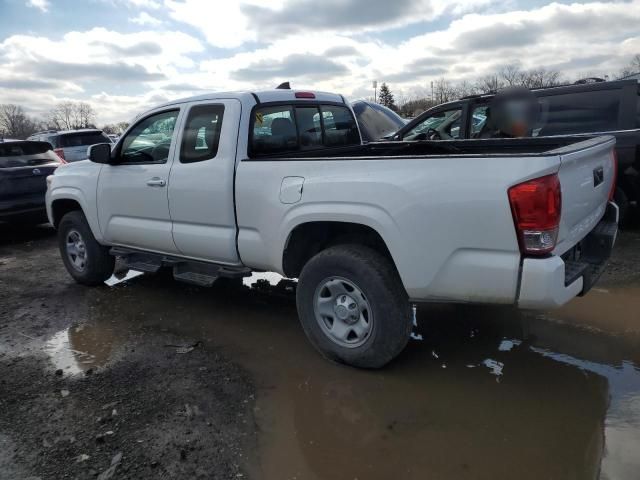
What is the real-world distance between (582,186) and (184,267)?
324 cm

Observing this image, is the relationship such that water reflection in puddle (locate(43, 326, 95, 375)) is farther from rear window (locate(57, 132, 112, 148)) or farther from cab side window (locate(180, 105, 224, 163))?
rear window (locate(57, 132, 112, 148))

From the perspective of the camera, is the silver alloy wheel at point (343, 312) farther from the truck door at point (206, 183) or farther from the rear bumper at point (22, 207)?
the rear bumper at point (22, 207)

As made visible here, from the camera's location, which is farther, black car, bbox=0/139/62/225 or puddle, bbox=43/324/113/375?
black car, bbox=0/139/62/225

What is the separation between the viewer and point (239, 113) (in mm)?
4000

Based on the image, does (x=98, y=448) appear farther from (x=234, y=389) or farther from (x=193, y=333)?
(x=193, y=333)

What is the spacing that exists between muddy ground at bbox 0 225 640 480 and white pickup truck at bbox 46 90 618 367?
0.46 m

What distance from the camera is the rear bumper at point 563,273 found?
8.73 feet

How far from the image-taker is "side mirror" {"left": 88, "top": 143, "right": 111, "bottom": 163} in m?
4.85

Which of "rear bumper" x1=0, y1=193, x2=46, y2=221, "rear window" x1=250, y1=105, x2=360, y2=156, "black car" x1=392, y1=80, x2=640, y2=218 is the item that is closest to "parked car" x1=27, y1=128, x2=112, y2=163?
A: "rear bumper" x1=0, y1=193, x2=46, y2=221

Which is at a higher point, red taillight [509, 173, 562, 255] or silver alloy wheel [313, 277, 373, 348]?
red taillight [509, 173, 562, 255]

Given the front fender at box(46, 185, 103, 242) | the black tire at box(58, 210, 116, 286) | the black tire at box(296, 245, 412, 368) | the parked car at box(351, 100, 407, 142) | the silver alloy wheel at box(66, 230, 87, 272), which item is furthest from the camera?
the parked car at box(351, 100, 407, 142)

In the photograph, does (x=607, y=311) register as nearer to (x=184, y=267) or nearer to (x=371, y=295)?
(x=371, y=295)

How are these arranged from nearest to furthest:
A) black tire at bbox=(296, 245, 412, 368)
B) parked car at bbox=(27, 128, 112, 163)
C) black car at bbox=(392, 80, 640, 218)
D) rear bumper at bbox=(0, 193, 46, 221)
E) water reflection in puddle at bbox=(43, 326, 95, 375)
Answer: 1. black tire at bbox=(296, 245, 412, 368)
2. water reflection in puddle at bbox=(43, 326, 95, 375)
3. black car at bbox=(392, 80, 640, 218)
4. rear bumper at bbox=(0, 193, 46, 221)
5. parked car at bbox=(27, 128, 112, 163)

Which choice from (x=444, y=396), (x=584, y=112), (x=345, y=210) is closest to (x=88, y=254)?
(x=345, y=210)
